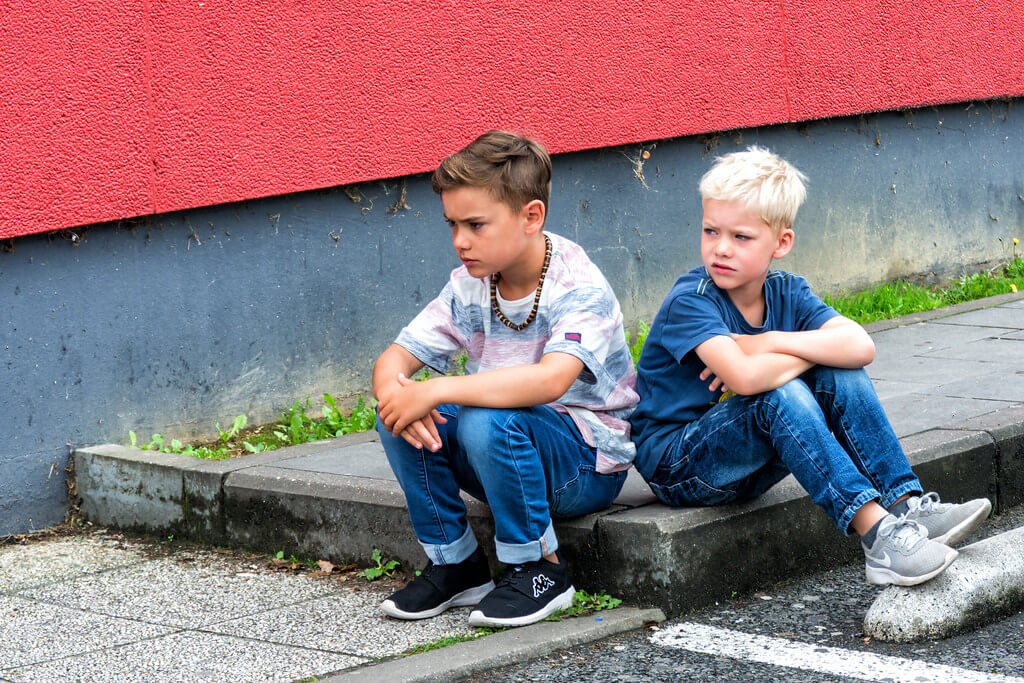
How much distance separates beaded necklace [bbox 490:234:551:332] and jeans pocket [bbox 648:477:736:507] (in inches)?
22.4

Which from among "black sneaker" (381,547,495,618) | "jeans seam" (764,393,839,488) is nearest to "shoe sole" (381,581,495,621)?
"black sneaker" (381,547,495,618)

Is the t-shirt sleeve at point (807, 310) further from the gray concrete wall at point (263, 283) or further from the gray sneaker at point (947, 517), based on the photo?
the gray concrete wall at point (263, 283)

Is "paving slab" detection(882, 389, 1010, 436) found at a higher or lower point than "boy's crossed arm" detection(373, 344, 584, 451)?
lower

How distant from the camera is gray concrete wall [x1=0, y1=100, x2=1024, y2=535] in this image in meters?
4.69

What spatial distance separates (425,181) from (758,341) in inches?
104

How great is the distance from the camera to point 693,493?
11.7ft

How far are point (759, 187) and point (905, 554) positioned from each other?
3.29 ft

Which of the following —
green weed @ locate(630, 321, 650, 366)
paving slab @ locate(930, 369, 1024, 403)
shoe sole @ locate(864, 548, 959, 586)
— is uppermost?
green weed @ locate(630, 321, 650, 366)

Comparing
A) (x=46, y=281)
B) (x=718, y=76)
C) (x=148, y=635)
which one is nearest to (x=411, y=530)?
(x=148, y=635)

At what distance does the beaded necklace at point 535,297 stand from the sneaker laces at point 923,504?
1.08 metres

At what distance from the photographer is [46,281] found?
468 cm

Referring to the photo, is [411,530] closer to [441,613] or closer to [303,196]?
[441,613]

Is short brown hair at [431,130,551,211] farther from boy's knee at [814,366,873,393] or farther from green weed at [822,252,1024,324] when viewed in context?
green weed at [822,252,1024,324]

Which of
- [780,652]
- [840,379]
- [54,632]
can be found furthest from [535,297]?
[54,632]
